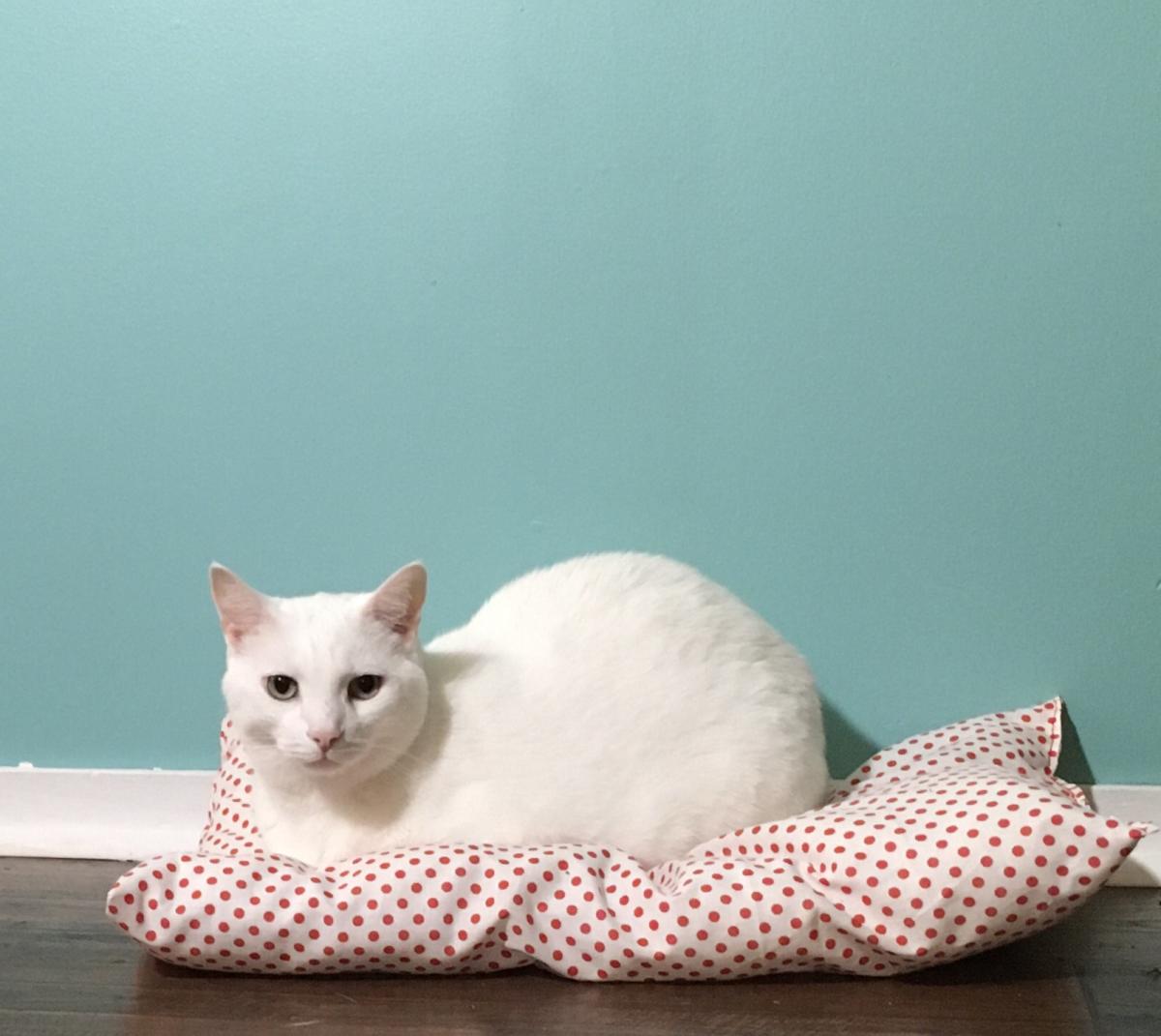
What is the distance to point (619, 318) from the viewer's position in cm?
185

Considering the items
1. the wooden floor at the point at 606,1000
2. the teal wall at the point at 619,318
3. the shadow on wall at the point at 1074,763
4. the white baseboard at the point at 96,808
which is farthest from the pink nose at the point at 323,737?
the shadow on wall at the point at 1074,763

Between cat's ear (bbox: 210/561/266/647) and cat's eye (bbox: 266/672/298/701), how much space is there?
2.8 inches

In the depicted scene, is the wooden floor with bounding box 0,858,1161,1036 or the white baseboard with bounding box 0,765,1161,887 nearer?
the wooden floor with bounding box 0,858,1161,1036

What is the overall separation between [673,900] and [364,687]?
0.42 m

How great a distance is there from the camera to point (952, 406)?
181cm

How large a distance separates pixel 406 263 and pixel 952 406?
81cm

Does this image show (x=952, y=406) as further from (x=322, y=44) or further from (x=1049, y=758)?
(x=322, y=44)

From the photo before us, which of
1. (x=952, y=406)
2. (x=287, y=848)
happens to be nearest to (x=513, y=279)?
(x=952, y=406)

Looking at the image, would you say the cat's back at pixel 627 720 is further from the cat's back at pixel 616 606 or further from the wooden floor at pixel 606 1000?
the wooden floor at pixel 606 1000

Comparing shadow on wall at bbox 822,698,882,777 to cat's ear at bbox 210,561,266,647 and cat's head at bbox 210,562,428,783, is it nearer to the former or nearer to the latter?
cat's head at bbox 210,562,428,783

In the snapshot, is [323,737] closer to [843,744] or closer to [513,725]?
[513,725]

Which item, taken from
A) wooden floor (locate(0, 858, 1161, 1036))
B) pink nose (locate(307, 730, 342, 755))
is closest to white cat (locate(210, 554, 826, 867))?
pink nose (locate(307, 730, 342, 755))

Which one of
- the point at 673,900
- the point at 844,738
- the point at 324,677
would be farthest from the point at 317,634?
the point at 844,738

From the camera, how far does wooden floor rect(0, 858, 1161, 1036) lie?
134 centimetres
